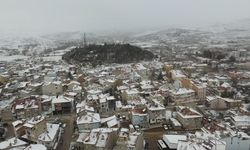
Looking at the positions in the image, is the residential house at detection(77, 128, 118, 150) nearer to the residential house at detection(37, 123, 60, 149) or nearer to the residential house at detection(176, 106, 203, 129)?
the residential house at detection(37, 123, 60, 149)

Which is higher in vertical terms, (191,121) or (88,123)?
(88,123)

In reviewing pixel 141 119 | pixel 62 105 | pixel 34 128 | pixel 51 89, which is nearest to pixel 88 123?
pixel 34 128

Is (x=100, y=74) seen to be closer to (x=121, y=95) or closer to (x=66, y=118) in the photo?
(x=121, y=95)

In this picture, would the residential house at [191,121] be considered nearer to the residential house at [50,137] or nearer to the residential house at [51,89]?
the residential house at [50,137]

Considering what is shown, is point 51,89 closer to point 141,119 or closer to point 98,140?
point 141,119

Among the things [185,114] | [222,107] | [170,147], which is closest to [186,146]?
[170,147]

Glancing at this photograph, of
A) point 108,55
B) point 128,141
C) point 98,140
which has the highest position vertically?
point 108,55

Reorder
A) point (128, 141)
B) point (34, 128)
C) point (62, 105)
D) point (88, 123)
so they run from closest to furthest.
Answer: point (128, 141) → point (34, 128) → point (88, 123) → point (62, 105)

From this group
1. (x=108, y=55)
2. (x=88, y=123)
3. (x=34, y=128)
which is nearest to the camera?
(x=34, y=128)

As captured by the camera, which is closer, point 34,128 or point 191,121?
point 34,128
